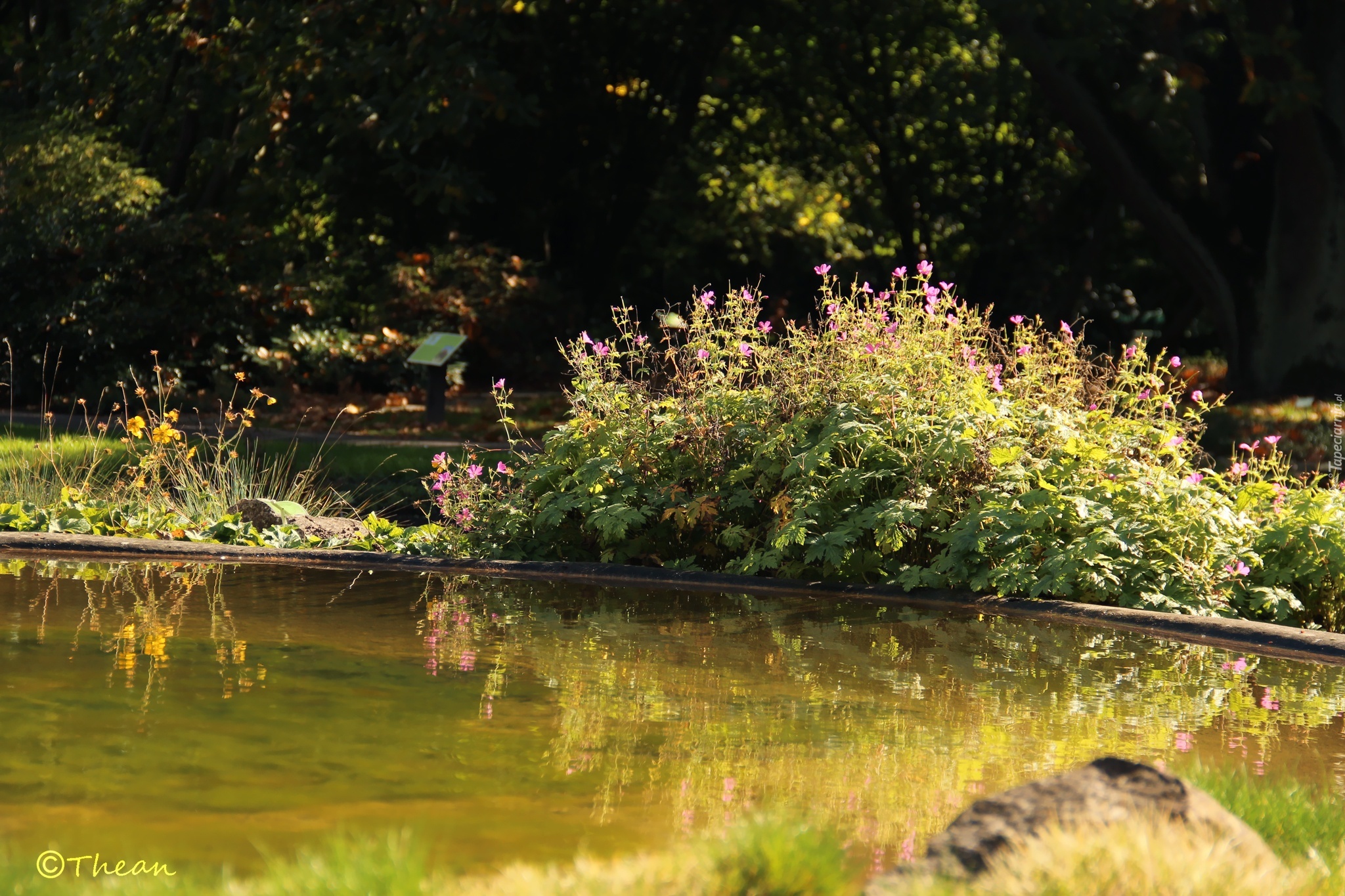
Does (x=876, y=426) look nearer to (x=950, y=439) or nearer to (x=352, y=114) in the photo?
(x=950, y=439)

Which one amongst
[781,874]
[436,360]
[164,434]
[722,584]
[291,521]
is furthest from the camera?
[436,360]

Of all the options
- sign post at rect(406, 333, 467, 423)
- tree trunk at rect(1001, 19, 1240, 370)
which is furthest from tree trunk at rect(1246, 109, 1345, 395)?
sign post at rect(406, 333, 467, 423)

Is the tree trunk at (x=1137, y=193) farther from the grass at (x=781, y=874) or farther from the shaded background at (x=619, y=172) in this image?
the grass at (x=781, y=874)

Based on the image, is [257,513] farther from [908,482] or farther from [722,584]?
[908,482]

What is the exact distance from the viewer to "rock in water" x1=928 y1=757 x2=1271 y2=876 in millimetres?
2893

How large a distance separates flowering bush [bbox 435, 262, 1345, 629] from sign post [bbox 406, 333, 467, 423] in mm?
5115

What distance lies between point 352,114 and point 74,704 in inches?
563

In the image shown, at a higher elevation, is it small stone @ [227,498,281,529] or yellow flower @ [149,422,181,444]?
yellow flower @ [149,422,181,444]

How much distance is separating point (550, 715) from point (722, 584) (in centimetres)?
248

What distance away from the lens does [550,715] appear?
4520 millimetres

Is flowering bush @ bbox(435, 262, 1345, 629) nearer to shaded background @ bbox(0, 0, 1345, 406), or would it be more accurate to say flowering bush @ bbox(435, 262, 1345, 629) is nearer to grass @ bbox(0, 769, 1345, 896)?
grass @ bbox(0, 769, 1345, 896)

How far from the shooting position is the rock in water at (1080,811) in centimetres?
289

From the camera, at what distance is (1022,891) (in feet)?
8.68
